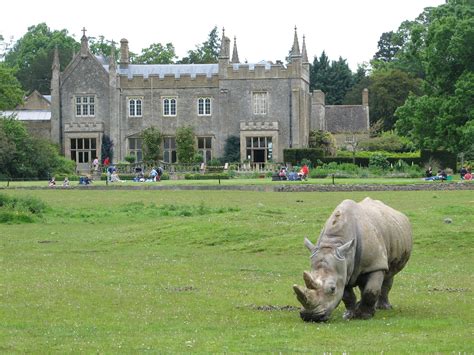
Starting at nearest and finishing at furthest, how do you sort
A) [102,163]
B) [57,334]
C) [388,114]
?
[57,334] < [102,163] < [388,114]

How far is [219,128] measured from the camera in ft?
274

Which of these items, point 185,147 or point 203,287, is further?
point 185,147

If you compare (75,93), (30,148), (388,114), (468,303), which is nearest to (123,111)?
(75,93)

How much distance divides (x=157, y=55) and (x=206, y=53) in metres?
9.25

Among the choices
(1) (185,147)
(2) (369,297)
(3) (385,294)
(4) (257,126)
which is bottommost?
(3) (385,294)

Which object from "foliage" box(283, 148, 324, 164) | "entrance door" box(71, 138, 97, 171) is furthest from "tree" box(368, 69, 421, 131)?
"entrance door" box(71, 138, 97, 171)

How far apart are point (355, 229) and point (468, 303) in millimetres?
2603

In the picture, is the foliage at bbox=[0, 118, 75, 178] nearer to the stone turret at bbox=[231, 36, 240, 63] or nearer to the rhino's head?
the stone turret at bbox=[231, 36, 240, 63]

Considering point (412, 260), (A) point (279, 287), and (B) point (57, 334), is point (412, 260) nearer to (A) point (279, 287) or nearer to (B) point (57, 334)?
(A) point (279, 287)

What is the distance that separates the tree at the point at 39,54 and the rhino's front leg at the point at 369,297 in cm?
10267

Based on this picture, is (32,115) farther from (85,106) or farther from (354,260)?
(354,260)

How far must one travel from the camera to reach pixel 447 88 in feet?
196

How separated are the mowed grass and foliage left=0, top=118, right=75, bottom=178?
119 ft

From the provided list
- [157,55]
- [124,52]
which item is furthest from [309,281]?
[157,55]
